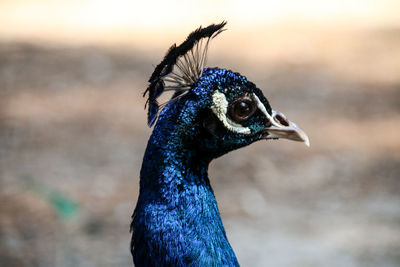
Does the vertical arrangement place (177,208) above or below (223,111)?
below

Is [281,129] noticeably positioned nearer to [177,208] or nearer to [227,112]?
[227,112]

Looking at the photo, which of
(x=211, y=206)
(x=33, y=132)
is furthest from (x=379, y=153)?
(x=211, y=206)

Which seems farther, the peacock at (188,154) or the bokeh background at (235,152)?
the bokeh background at (235,152)

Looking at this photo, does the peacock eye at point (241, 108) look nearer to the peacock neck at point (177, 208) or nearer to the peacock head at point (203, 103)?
the peacock head at point (203, 103)

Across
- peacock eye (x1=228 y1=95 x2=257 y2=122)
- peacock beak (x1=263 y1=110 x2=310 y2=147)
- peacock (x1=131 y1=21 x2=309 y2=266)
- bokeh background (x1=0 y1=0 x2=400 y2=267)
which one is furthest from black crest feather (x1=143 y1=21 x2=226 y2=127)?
bokeh background (x1=0 y1=0 x2=400 y2=267)

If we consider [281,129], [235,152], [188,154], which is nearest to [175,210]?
[188,154]

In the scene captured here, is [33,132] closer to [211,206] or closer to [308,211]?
[308,211]

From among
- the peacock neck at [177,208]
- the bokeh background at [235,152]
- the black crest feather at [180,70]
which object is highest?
the bokeh background at [235,152]

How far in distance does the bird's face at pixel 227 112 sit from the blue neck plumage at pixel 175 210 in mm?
51

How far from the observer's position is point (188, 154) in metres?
1.56

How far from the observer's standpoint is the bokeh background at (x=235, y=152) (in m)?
3.34

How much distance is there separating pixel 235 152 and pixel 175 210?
2.93 meters

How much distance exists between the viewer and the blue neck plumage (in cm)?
149

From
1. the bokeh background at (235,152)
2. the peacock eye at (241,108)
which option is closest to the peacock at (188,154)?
the peacock eye at (241,108)
